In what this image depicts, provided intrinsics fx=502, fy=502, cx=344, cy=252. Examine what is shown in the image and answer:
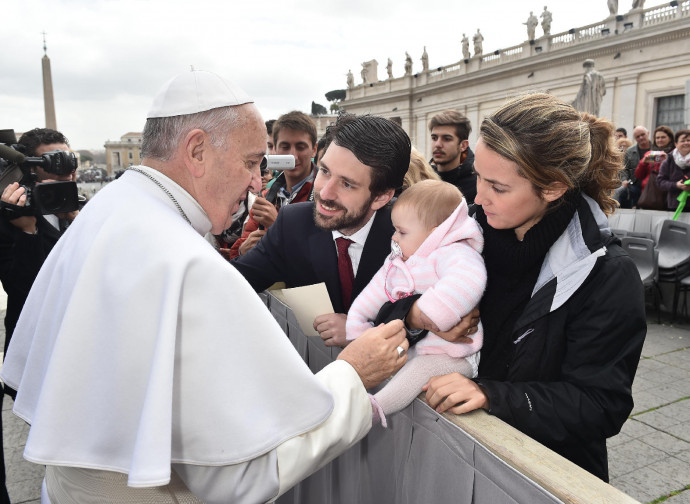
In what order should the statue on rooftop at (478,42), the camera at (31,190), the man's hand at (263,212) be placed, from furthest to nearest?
the statue on rooftop at (478,42) → the man's hand at (263,212) → the camera at (31,190)

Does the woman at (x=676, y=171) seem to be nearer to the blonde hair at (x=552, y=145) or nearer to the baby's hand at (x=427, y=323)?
the blonde hair at (x=552, y=145)

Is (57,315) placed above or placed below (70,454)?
above

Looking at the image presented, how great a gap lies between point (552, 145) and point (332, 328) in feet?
3.39

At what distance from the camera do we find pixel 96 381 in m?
1.19

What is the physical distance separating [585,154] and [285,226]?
4.56 ft

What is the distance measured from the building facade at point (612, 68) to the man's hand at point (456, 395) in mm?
16478

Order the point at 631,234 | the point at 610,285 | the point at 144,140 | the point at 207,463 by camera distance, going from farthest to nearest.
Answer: the point at 631,234 < the point at 144,140 < the point at 610,285 < the point at 207,463

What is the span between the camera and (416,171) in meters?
2.49

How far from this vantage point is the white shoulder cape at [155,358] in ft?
3.82

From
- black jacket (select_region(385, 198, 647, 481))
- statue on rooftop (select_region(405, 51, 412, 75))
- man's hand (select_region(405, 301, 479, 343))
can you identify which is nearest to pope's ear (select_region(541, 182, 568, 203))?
black jacket (select_region(385, 198, 647, 481))

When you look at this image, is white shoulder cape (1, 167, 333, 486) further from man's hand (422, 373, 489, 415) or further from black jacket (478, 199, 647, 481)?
black jacket (478, 199, 647, 481)

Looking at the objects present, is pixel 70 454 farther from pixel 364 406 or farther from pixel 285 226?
pixel 285 226

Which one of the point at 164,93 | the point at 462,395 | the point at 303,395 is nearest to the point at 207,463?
the point at 303,395

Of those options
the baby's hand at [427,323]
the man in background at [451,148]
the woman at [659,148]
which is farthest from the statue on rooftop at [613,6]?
the baby's hand at [427,323]
